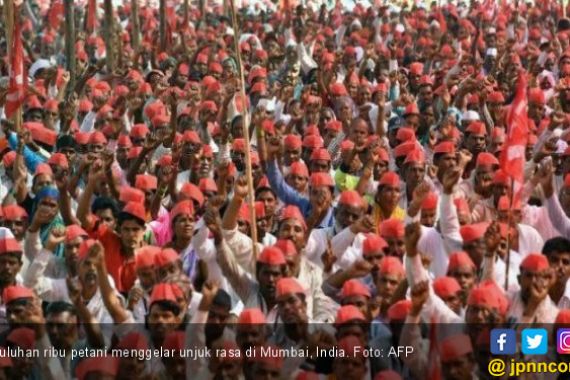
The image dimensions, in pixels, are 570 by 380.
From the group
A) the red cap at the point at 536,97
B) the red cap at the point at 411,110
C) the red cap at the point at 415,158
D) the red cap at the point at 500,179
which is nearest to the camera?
the red cap at the point at 500,179

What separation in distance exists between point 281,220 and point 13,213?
157 cm

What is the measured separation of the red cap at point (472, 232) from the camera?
734 cm

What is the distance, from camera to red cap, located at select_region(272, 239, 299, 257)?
704 centimetres

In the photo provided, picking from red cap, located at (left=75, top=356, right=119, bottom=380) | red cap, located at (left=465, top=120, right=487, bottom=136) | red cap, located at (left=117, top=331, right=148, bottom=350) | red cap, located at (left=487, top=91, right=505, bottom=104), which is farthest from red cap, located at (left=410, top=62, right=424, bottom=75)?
red cap, located at (left=75, top=356, right=119, bottom=380)

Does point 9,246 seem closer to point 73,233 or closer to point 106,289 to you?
point 73,233

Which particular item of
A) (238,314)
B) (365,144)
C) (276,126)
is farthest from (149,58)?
(238,314)

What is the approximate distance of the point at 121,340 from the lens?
6.24 m

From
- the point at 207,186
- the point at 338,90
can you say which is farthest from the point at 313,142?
the point at 338,90

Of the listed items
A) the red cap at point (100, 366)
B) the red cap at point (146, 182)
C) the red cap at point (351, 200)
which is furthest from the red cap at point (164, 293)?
the red cap at point (146, 182)

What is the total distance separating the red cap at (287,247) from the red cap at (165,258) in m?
0.54

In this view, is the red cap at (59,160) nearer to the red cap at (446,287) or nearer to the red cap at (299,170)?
the red cap at (299,170)

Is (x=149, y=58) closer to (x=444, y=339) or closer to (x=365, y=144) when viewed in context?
(x=365, y=144)

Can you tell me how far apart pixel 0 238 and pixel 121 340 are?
1.34 meters

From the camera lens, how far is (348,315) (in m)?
6.28
